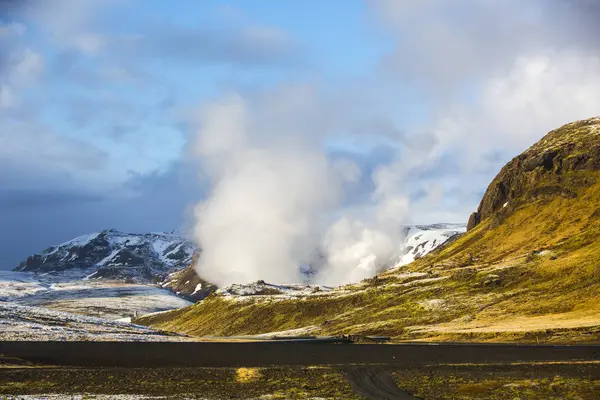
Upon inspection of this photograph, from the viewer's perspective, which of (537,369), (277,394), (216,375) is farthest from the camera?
(216,375)

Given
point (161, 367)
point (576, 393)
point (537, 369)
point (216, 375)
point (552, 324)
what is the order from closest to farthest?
point (576, 393) < point (537, 369) < point (216, 375) < point (161, 367) < point (552, 324)

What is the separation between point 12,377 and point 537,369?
256 feet

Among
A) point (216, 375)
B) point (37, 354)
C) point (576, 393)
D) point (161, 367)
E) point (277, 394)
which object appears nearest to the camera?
point (576, 393)

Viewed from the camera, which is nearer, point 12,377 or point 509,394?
point 509,394

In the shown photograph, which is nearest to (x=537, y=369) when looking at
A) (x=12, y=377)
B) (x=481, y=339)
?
(x=12, y=377)

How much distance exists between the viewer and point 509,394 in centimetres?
6612

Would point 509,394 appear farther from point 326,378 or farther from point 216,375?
point 216,375

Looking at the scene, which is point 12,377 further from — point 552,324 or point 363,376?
point 552,324

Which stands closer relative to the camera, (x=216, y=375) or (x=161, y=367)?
(x=216, y=375)

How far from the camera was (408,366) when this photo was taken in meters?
99.4

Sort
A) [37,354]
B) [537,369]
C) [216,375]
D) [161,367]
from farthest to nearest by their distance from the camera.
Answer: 1. [37,354]
2. [161,367]
3. [216,375]
4. [537,369]

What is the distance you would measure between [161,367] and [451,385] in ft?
191

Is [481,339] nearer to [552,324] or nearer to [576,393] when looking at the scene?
[552,324]

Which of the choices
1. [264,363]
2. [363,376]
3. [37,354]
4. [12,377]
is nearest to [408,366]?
[363,376]
